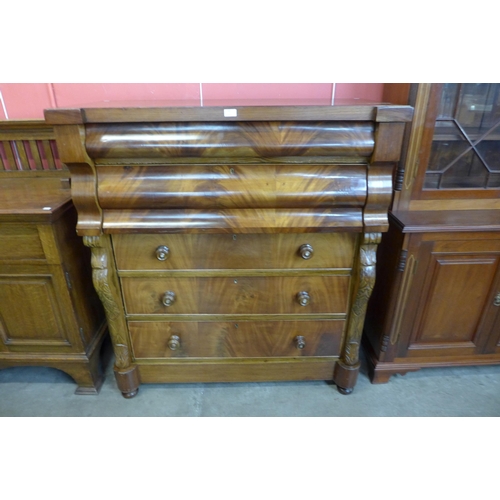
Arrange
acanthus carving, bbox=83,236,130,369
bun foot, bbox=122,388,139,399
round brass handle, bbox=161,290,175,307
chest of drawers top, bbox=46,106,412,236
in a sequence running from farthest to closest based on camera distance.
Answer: bun foot, bbox=122,388,139,399 → round brass handle, bbox=161,290,175,307 → acanthus carving, bbox=83,236,130,369 → chest of drawers top, bbox=46,106,412,236

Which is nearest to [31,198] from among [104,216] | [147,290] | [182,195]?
[104,216]

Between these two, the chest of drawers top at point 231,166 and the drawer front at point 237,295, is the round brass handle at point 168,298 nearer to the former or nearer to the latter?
the drawer front at point 237,295

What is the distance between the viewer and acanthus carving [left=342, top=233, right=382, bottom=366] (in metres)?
1.37

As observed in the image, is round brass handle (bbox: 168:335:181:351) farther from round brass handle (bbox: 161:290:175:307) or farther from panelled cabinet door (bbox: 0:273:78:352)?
panelled cabinet door (bbox: 0:273:78:352)

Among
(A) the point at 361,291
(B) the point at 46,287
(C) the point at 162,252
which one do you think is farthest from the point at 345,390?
(B) the point at 46,287

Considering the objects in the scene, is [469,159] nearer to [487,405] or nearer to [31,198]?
[487,405]

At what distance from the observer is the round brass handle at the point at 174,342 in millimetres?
1555

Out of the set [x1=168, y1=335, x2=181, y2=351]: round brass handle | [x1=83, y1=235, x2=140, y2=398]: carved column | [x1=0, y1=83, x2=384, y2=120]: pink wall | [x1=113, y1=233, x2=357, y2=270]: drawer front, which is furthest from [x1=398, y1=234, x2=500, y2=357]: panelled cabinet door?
[x1=83, y1=235, x2=140, y2=398]: carved column

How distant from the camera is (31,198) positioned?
1514 mm

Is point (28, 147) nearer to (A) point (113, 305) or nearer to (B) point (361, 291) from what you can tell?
(A) point (113, 305)

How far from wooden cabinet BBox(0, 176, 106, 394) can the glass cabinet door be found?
168 centimetres

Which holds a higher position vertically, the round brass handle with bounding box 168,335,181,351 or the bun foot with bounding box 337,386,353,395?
the round brass handle with bounding box 168,335,181,351

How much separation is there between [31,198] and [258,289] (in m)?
1.08

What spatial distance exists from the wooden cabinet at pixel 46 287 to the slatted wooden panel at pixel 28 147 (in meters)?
0.07
